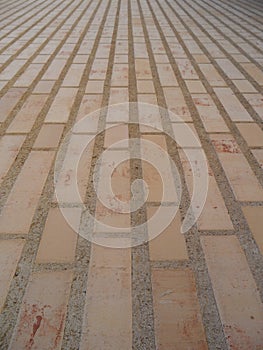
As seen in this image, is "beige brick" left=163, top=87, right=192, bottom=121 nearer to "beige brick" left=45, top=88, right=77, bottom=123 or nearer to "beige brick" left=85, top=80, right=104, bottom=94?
"beige brick" left=85, top=80, right=104, bottom=94

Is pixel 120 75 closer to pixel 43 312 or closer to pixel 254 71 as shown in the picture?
pixel 254 71

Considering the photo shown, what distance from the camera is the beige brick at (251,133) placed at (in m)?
1.91

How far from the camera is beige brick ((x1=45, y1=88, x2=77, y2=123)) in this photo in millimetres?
2143

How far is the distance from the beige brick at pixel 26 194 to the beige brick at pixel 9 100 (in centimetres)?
64

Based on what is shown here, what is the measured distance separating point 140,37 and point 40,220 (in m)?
3.63

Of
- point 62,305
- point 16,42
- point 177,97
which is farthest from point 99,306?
point 16,42

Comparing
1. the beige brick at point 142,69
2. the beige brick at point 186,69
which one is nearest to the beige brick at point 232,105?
the beige brick at point 186,69

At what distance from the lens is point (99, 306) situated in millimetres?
1003

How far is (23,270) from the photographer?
3.65 ft

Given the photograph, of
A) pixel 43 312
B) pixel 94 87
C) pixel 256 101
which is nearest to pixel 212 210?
pixel 43 312

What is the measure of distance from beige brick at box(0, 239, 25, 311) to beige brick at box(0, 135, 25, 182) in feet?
1.61

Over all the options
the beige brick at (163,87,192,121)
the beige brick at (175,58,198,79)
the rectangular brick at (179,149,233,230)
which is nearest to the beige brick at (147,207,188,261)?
the rectangular brick at (179,149,233,230)

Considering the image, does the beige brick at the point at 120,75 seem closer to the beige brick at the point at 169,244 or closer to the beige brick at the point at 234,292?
the beige brick at the point at 169,244

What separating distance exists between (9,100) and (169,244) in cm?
188
